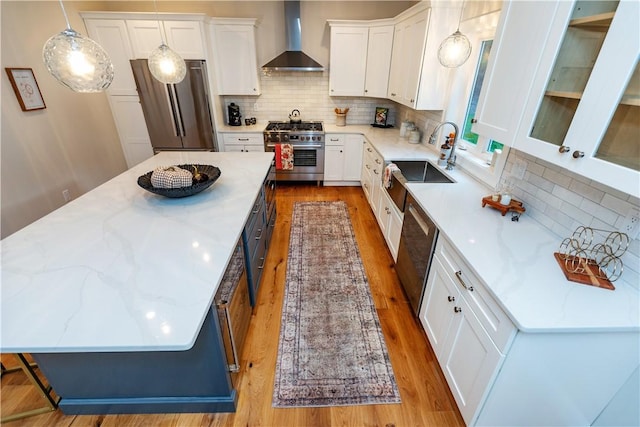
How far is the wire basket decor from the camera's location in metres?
1.23

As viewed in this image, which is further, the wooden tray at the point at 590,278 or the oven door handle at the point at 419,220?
the oven door handle at the point at 419,220

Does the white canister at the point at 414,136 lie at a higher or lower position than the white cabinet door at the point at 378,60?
lower

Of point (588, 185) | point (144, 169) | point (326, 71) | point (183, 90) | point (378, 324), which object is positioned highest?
point (326, 71)

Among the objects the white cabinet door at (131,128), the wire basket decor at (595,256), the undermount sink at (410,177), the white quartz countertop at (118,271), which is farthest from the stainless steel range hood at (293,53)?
the wire basket decor at (595,256)

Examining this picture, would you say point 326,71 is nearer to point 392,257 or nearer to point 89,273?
point 392,257

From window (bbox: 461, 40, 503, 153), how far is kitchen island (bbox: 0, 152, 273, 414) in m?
2.05

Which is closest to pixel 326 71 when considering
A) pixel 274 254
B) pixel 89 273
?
pixel 274 254

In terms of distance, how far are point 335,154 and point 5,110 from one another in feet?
11.8

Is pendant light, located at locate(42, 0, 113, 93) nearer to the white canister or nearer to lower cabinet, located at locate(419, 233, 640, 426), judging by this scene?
lower cabinet, located at locate(419, 233, 640, 426)

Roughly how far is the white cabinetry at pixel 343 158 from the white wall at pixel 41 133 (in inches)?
124

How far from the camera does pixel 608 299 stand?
1126mm

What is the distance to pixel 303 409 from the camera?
1598 mm

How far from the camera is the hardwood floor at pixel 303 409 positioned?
1538 millimetres

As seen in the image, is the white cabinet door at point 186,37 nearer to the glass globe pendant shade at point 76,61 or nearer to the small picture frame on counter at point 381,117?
the small picture frame on counter at point 381,117
